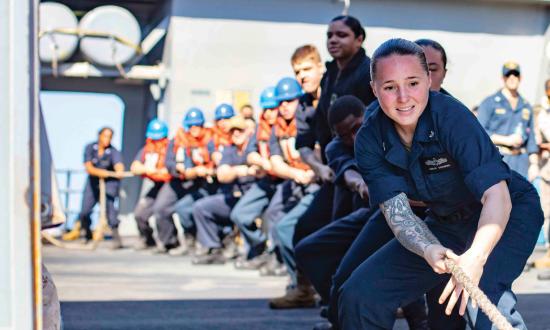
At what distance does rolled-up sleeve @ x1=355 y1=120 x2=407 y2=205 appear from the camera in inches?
172

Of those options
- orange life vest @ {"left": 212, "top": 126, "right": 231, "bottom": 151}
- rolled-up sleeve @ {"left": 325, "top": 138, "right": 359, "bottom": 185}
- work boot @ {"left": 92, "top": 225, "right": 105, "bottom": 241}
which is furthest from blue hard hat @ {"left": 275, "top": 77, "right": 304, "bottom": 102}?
work boot @ {"left": 92, "top": 225, "right": 105, "bottom": 241}

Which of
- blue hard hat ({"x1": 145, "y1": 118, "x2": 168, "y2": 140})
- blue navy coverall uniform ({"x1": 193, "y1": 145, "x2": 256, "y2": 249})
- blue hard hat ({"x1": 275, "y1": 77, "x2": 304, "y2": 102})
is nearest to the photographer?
blue hard hat ({"x1": 275, "y1": 77, "x2": 304, "y2": 102})

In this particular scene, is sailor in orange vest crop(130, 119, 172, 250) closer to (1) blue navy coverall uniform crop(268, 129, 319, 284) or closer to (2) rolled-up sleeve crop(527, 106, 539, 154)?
(1) blue navy coverall uniform crop(268, 129, 319, 284)

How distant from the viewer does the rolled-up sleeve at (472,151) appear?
13.3 feet

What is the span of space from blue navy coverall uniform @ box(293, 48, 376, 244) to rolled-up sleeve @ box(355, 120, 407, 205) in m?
2.49

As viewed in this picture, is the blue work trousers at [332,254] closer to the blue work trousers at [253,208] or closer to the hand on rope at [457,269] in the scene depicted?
the hand on rope at [457,269]

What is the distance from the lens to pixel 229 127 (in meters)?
13.8

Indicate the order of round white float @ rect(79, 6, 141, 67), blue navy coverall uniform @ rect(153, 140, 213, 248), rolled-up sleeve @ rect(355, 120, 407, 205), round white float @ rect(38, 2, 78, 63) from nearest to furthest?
1. rolled-up sleeve @ rect(355, 120, 407, 205)
2. blue navy coverall uniform @ rect(153, 140, 213, 248)
3. round white float @ rect(38, 2, 78, 63)
4. round white float @ rect(79, 6, 141, 67)

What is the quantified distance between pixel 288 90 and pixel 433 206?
6191 millimetres

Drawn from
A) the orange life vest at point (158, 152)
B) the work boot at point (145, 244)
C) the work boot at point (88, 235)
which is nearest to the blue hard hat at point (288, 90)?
the orange life vest at point (158, 152)

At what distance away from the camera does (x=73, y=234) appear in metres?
19.6

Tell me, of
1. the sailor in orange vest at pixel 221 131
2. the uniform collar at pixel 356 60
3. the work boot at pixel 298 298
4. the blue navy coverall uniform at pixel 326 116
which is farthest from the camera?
the sailor in orange vest at pixel 221 131

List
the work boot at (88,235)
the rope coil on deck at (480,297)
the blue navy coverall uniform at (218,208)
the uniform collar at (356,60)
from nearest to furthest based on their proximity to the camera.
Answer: the rope coil on deck at (480,297) < the uniform collar at (356,60) < the blue navy coverall uniform at (218,208) < the work boot at (88,235)

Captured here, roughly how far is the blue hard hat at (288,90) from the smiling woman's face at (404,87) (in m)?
6.10
